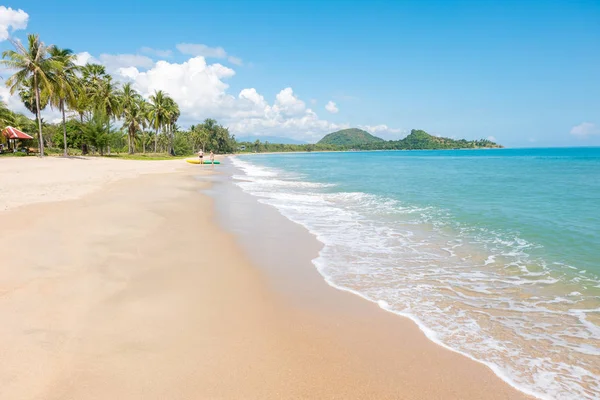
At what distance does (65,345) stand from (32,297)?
155 cm

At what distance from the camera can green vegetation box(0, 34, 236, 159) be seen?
34.0 m

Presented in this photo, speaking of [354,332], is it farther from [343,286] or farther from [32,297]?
[32,297]

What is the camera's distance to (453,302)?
520 centimetres

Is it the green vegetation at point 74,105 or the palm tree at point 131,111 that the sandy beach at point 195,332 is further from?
the palm tree at point 131,111

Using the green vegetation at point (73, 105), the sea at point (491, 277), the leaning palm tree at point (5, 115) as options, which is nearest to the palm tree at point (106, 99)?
the green vegetation at point (73, 105)

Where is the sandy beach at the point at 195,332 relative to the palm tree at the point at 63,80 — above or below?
below

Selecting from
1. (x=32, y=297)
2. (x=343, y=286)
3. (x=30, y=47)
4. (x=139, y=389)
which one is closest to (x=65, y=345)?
(x=139, y=389)

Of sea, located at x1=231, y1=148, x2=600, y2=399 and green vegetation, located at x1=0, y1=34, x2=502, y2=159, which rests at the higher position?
green vegetation, located at x1=0, y1=34, x2=502, y2=159

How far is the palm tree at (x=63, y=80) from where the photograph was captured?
3600 centimetres

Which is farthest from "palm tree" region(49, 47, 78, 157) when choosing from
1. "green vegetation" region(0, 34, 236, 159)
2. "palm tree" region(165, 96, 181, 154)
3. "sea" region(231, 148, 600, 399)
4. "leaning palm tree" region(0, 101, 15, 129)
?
"sea" region(231, 148, 600, 399)

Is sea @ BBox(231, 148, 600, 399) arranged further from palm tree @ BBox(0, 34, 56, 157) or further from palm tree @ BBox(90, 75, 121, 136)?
palm tree @ BBox(90, 75, 121, 136)

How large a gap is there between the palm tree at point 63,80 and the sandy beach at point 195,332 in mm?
36061

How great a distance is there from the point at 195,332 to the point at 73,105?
4384cm

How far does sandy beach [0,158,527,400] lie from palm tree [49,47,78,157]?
3606 cm
